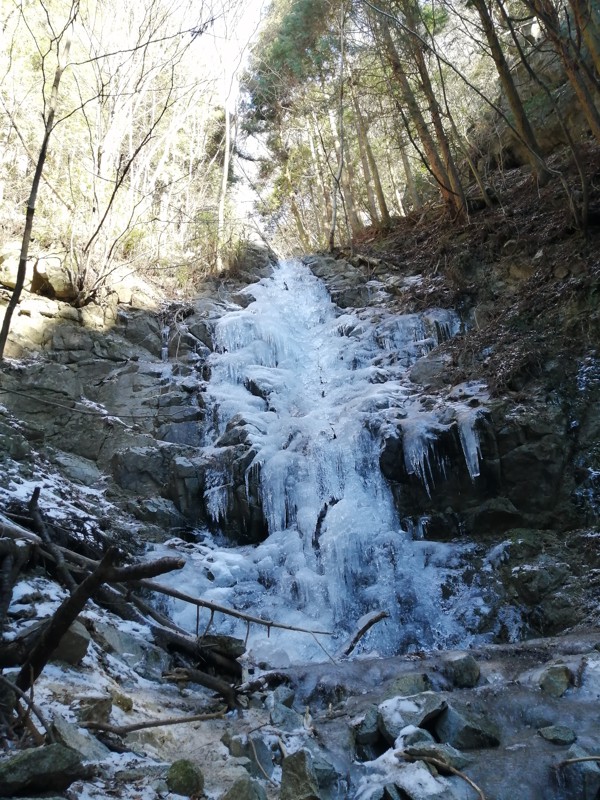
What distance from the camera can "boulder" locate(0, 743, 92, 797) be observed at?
1729 mm

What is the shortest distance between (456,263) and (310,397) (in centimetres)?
328

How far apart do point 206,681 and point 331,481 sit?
358 cm

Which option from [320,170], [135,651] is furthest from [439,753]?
[320,170]

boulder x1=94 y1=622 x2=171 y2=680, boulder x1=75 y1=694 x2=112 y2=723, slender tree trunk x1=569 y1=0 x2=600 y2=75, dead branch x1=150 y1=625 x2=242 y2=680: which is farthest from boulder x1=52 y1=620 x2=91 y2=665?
slender tree trunk x1=569 y1=0 x2=600 y2=75

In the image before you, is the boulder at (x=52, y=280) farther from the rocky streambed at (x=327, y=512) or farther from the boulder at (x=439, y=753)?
the boulder at (x=439, y=753)

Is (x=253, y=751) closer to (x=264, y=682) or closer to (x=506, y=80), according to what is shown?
(x=264, y=682)

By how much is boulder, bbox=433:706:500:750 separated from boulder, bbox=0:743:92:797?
191 centimetres

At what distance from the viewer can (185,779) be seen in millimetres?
2230

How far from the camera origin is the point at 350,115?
15.9m

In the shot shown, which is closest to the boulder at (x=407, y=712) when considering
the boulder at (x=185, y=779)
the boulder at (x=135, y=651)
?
the boulder at (x=185, y=779)

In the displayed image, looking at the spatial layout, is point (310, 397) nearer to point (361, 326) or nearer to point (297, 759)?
point (361, 326)

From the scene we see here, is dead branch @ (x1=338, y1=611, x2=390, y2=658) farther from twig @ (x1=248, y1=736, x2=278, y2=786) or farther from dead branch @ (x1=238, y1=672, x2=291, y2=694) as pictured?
twig @ (x1=248, y1=736, x2=278, y2=786)

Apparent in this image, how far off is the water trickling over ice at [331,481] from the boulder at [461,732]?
183cm

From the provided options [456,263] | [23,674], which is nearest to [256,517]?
[23,674]
